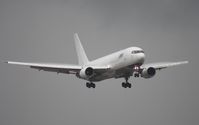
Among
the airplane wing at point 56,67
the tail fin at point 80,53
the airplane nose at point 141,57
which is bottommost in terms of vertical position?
the airplane nose at point 141,57

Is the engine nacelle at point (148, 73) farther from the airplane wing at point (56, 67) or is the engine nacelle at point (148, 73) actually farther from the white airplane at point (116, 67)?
the airplane wing at point (56, 67)

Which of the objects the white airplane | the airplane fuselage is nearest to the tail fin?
the white airplane

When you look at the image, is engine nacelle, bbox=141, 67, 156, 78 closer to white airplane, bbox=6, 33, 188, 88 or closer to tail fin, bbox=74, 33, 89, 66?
white airplane, bbox=6, 33, 188, 88

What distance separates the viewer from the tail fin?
9970cm

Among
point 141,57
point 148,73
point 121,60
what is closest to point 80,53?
point 148,73

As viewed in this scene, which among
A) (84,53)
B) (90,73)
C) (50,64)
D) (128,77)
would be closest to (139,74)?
(128,77)

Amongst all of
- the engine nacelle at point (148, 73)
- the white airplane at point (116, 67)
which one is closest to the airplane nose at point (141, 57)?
the white airplane at point (116, 67)

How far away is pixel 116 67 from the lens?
7844cm

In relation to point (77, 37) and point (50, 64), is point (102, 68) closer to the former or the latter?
point (50, 64)

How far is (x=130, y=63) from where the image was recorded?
76.4 meters

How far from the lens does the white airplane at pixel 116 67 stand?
251 ft

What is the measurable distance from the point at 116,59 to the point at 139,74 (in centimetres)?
527

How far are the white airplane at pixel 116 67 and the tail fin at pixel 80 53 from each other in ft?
35.1

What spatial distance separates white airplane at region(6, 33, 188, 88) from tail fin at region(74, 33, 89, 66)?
10.7 meters
